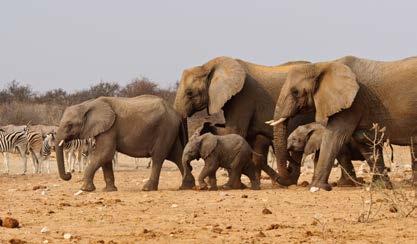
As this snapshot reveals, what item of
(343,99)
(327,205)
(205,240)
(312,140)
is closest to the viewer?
(205,240)

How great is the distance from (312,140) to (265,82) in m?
1.28

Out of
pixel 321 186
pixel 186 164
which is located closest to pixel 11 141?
pixel 186 164

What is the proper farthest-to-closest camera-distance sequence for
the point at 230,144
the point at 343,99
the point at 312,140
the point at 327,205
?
1. the point at 312,140
2. the point at 230,144
3. the point at 343,99
4. the point at 327,205

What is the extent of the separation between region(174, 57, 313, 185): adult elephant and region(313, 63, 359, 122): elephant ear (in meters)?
1.57

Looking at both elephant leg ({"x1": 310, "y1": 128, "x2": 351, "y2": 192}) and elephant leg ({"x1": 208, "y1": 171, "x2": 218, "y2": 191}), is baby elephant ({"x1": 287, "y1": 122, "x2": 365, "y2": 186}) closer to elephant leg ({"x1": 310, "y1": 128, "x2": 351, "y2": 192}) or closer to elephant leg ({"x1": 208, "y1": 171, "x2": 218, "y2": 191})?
elephant leg ({"x1": 310, "y1": 128, "x2": 351, "y2": 192})

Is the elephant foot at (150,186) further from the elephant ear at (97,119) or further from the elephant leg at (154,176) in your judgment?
the elephant ear at (97,119)

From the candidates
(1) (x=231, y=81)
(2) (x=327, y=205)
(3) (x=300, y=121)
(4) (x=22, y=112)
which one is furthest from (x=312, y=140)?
(4) (x=22, y=112)

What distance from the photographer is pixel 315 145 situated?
16.1 m

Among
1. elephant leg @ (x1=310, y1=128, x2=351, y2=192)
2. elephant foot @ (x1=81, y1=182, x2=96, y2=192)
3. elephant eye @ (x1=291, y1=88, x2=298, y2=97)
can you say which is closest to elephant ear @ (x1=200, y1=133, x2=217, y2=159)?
elephant eye @ (x1=291, y1=88, x2=298, y2=97)

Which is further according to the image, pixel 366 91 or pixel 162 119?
pixel 162 119

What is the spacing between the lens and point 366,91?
47.4 feet

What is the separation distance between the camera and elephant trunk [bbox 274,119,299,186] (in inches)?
598

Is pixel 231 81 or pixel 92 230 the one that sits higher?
pixel 231 81

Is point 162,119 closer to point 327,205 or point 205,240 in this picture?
point 327,205
